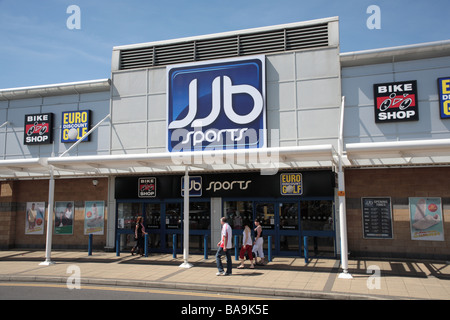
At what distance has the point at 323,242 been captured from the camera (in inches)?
526

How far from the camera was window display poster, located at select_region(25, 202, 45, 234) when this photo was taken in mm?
16906

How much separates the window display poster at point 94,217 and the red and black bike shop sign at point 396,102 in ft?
39.1

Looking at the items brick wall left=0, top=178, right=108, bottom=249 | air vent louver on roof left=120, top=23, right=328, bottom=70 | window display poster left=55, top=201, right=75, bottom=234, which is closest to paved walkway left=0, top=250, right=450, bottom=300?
brick wall left=0, top=178, right=108, bottom=249

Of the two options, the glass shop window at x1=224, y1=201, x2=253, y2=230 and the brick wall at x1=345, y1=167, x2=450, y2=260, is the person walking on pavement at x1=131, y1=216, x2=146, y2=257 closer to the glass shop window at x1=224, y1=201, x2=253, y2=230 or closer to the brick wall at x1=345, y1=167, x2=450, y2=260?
the glass shop window at x1=224, y1=201, x2=253, y2=230

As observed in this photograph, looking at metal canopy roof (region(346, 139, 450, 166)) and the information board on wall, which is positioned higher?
metal canopy roof (region(346, 139, 450, 166))

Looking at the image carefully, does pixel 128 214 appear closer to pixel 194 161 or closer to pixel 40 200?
pixel 40 200

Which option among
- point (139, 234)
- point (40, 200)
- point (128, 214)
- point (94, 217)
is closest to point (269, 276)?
point (139, 234)

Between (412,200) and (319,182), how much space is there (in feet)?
10.5

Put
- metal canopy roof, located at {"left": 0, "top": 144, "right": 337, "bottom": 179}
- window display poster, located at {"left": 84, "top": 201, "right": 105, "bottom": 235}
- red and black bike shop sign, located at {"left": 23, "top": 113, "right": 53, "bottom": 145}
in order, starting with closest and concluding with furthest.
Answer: metal canopy roof, located at {"left": 0, "top": 144, "right": 337, "bottom": 179}, window display poster, located at {"left": 84, "top": 201, "right": 105, "bottom": 235}, red and black bike shop sign, located at {"left": 23, "top": 113, "right": 53, "bottom": 145}

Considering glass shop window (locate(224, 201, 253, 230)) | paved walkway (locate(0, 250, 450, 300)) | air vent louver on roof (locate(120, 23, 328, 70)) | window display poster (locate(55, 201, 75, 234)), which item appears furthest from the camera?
window display poster (locate(55, 201, 75, 234))

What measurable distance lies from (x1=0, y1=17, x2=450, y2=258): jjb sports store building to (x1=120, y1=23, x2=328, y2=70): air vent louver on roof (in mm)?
46

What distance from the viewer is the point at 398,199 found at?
42.0 ft

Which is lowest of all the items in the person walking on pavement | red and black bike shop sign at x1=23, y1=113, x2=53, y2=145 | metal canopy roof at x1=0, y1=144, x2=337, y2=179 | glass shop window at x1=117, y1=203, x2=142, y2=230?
the person walking on pavement
